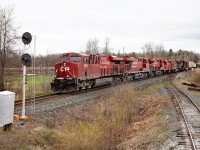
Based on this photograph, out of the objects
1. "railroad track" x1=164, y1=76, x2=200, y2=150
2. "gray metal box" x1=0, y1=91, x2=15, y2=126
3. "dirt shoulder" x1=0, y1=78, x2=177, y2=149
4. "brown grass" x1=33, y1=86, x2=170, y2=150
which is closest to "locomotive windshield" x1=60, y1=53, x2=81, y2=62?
"brown grass" x1=33, y1=86, x2=170, y2=150

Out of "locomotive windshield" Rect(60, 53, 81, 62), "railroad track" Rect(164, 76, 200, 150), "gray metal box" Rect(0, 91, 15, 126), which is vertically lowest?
"railroad track" Rect(164, 76, 200, 150)

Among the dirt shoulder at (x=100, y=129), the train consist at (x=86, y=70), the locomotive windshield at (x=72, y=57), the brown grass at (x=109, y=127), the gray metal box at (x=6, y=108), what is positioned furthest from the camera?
the locomotive windshield at (x=72, y=57)

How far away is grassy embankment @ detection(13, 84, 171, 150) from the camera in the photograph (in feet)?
30.0

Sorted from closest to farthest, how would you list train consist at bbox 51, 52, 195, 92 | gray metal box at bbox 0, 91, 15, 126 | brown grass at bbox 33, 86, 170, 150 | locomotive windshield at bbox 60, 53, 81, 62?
gray metal box at bbox 0, 91, 15, 126, brown grass at bbox 33, 86, 170, 150, train consist at bbox 51, 52, 195, 92, locomotive windshield at bbox 60, 53, 81, 62

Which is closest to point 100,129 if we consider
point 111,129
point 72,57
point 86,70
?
point 111,129

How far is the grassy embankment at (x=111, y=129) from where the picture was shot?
9.15 m

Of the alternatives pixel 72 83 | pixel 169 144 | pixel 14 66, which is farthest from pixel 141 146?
pixel 14 66

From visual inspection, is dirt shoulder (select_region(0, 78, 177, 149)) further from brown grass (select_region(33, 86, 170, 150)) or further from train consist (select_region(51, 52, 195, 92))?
train consist (select_region(51, 52, 195, 92))

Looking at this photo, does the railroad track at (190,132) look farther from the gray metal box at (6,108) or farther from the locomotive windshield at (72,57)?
the locomotive windshield at (72,57)

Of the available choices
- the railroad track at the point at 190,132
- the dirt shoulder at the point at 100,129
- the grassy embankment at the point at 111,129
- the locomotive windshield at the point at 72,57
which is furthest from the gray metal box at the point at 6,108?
the locomotive windshield at the point at 72,57

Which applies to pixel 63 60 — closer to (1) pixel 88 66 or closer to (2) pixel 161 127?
(1) pixel 88 66

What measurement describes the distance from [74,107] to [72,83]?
7278 mm

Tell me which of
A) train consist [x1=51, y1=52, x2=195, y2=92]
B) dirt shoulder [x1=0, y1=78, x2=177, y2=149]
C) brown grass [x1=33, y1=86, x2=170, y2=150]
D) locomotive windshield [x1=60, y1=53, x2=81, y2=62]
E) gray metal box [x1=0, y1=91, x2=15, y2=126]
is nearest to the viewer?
gray metal box [x1=0, y1=91, x2=15, y2=126]

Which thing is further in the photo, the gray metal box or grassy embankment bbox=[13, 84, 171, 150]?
grassy embankment bbox=[13, 84, 171, 150]
